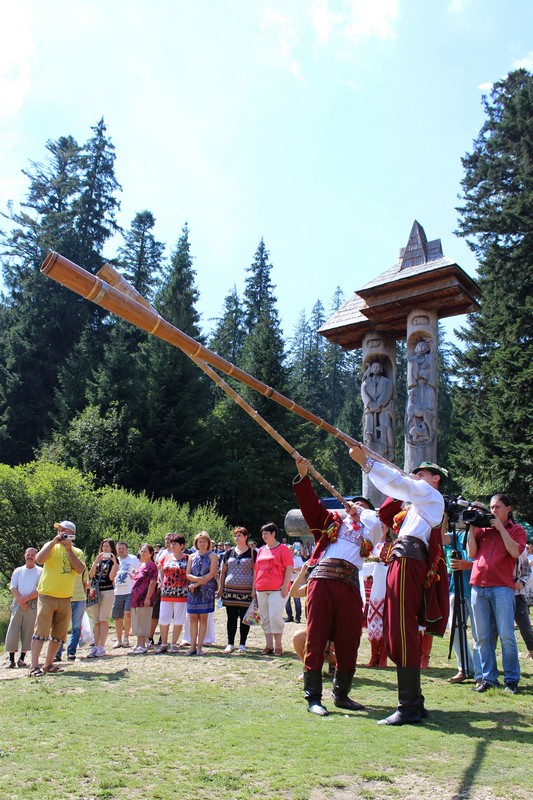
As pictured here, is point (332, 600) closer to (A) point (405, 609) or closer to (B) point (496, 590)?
(A) point (405, 609)

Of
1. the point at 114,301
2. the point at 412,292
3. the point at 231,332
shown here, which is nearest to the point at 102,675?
the point at 114,301

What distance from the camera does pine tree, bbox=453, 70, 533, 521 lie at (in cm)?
2014

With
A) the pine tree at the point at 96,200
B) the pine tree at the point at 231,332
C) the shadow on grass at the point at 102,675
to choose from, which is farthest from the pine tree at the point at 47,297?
the shadow on grass at the point at 102,675

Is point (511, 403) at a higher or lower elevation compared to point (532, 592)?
higher

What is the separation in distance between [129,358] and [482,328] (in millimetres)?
17740

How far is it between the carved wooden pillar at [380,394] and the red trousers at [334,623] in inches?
219

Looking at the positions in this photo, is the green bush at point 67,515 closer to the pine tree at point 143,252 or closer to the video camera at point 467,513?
the video camera at point 467,513

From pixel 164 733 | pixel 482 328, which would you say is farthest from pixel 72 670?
pixel 482 328

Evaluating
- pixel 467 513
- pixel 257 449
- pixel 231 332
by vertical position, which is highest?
pixel 231 332

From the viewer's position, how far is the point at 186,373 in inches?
1312

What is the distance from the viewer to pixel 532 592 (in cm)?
1148

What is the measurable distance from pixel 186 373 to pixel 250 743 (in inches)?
1161

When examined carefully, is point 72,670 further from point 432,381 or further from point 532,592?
point 532,592

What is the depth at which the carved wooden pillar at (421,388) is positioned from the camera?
10.5 metres
